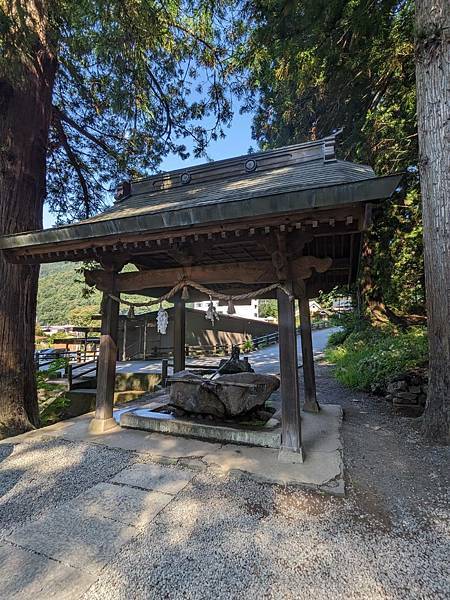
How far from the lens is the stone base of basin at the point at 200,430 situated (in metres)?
3.63

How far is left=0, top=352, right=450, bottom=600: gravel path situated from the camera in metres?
1.64

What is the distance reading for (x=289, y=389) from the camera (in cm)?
332

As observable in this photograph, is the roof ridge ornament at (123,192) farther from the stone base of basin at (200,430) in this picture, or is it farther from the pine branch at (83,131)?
the stone base of basin at (200,430)

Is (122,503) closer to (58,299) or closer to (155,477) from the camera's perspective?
(155,477)

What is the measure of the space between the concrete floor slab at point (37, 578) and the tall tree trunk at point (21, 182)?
2.98m

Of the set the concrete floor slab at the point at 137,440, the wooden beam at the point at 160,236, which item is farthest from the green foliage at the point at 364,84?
the concrete floor slab at the point at 137,440

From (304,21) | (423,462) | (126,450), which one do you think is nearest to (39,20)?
(304,21)

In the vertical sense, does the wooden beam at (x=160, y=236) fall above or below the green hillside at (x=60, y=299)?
below

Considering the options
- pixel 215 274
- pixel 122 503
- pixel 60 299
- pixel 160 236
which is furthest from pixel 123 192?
pixel 60 299

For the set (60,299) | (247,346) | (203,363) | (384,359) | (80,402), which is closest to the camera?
(384,359)

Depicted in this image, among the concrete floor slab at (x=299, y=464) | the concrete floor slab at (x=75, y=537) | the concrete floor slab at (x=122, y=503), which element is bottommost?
the concrete floor slab at (x=299, y=464)

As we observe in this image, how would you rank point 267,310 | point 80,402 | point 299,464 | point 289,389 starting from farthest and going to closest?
point 267,310 → point 80,402 → point 289,389 → point 299,464

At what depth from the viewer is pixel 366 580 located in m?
1.67

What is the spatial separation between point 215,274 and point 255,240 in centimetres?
70
